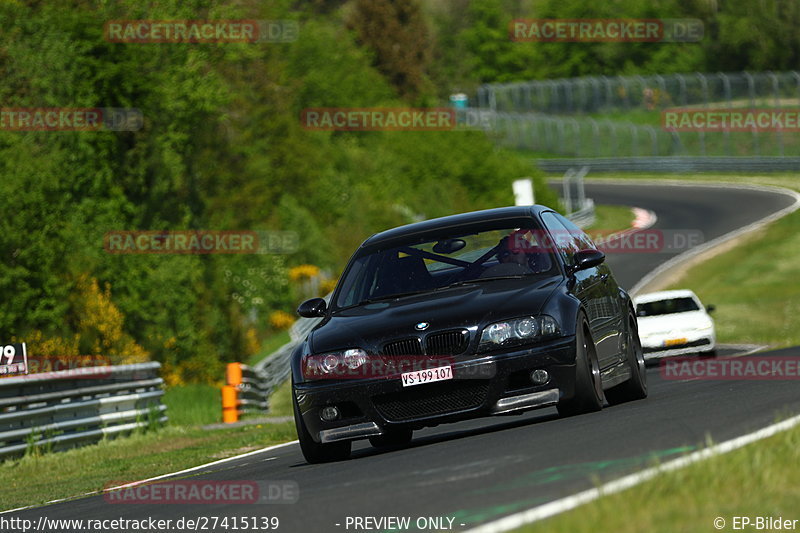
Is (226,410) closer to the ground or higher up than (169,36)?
closer to the ground

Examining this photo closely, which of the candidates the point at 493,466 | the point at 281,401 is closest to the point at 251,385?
the point at 281,401

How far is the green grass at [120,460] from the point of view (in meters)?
13.6

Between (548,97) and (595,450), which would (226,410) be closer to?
(595,450)

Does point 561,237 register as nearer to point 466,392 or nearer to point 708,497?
point 466,392

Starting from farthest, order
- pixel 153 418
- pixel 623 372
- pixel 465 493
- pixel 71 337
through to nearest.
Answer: pixel 71 337 → pixel 153 418 → pixel 623 372 → pixel 465 493

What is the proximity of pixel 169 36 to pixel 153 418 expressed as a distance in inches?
1055

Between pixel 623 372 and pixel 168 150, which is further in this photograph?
pixel 168 150

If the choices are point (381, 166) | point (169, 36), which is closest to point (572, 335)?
point (169, 36)

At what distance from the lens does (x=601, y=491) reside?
617cm

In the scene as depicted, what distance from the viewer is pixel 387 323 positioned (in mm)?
10234

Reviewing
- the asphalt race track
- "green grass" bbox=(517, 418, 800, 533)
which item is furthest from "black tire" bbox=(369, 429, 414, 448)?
"green grass" bbox=(517, 418, 800, 533)

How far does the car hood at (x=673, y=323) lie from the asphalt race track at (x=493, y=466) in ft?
44.2

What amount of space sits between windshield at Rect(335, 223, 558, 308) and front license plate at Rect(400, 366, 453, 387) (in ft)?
3.44

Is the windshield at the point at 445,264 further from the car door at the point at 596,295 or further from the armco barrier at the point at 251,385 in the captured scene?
the armco barrier at the point at 251,385
